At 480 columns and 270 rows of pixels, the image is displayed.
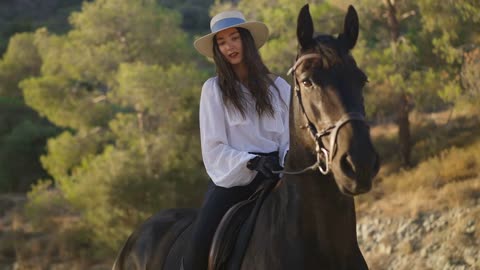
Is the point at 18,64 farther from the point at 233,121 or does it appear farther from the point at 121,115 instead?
the point at 233,121

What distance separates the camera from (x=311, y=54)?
2.66 meters

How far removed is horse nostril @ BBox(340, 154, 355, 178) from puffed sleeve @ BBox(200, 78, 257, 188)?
1.09 meters

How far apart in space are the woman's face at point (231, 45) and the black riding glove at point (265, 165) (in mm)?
616

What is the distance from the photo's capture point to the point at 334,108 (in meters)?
2.52

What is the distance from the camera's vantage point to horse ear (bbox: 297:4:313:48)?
9.05ft

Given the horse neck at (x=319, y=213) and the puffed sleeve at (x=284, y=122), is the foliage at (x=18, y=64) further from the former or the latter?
the horse neck at (x=319, y=213)

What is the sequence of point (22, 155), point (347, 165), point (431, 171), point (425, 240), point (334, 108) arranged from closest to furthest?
1. point (347, 165)
2. point (334, 108)
3. point (425, 240)
4. point (431, 171)
5. point (22, 155)

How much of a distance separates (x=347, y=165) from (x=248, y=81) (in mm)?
1350

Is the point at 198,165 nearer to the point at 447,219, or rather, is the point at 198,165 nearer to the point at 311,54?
the point at 447,219

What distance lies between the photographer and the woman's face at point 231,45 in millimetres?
3638

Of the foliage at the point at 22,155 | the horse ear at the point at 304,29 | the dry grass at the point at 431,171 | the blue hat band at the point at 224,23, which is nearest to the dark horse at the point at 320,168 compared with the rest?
the horse ear at the point at 304,29

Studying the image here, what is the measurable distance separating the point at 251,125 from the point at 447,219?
9.71 meters

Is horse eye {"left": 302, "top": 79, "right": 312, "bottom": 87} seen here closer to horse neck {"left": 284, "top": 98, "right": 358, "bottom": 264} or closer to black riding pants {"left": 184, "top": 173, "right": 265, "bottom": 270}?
horse neck {"left": 284, "top": 98, "right": 358, "bottom": 264}

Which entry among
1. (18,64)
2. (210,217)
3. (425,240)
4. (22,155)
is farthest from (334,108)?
(18,64)
